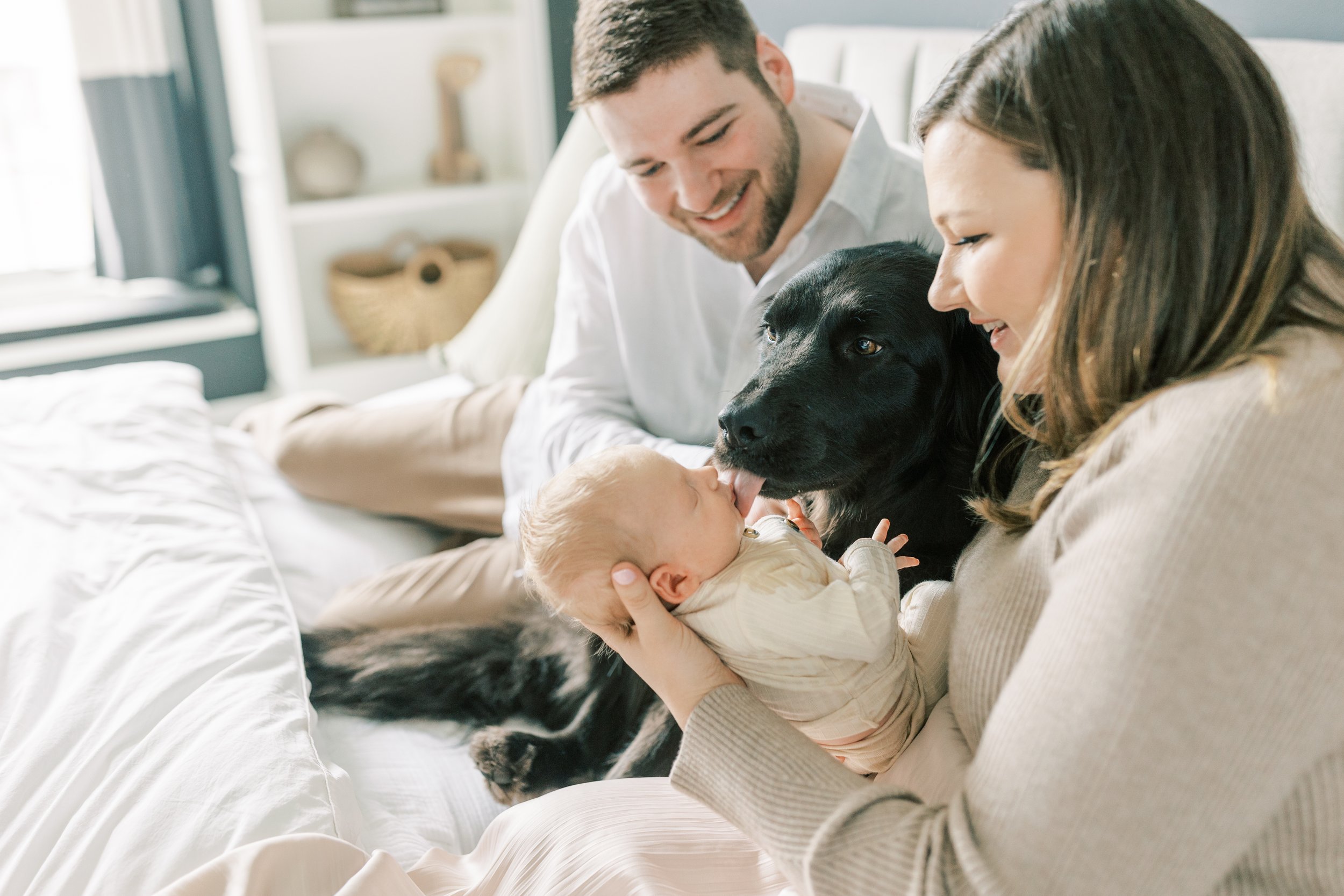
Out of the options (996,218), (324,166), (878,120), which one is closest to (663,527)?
(996,218)

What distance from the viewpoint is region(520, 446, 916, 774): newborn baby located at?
0.91 m

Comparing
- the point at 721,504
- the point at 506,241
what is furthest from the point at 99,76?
the point at 721,504

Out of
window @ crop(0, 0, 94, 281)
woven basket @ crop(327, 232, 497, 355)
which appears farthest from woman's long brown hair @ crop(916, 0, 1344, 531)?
window @ crop(0, 0, 94, 281)

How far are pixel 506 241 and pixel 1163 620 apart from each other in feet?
10.6

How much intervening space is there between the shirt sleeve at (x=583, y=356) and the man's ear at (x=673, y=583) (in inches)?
29.5

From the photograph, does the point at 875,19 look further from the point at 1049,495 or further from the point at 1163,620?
the point at 1163,620

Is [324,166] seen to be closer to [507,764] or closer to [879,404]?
[507,764]

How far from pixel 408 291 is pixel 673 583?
2.41 metres

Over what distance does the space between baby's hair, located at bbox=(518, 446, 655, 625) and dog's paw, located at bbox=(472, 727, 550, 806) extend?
1.20 ft

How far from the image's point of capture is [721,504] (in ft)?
3.30

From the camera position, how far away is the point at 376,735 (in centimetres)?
134

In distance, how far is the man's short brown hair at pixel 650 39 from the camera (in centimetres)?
141

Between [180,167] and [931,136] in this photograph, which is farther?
[180,167]

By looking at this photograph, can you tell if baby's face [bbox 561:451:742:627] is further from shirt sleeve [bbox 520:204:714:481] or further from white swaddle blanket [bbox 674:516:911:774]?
shirt sleeve [bbox 520:204:714:481]
